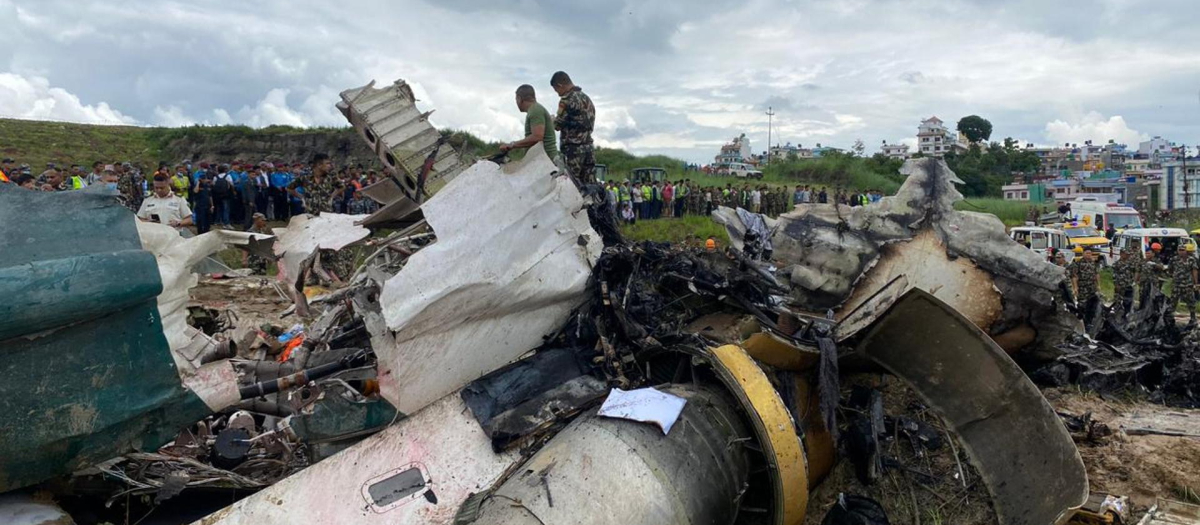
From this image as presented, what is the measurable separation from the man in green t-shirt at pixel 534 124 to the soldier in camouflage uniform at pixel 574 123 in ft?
0.57

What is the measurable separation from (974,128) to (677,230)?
6367 centimetres

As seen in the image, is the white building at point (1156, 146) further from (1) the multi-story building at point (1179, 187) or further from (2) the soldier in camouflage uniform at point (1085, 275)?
(2) the soldier in camouflage uniform at point (1085, 275)

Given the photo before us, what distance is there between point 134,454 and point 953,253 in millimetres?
5064

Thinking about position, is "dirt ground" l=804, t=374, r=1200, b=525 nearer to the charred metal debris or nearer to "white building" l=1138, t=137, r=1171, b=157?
the charred metal debris

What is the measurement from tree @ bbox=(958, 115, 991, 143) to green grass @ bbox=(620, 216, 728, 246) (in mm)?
61110

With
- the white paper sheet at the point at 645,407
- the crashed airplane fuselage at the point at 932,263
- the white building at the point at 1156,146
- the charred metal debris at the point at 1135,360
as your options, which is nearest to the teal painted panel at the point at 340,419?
the white paper sheet at the point at 645,407

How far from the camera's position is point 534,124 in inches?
228

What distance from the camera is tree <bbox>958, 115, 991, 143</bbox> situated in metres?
70.4

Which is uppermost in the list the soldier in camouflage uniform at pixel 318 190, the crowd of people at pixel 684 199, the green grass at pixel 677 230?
the soldier in camouflage uniform at pixel 318 190

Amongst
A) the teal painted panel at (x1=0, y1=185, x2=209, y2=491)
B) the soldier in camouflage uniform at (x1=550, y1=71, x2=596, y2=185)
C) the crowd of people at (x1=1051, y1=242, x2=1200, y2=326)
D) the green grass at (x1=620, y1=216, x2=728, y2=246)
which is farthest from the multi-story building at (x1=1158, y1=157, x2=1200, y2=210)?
the teal painted panel at (x1=0, y1=185, x2=209, y2=491)

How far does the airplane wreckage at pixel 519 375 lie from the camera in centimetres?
329

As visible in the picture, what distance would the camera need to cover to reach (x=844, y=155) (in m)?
40.8

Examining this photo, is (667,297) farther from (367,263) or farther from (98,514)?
(98,514)

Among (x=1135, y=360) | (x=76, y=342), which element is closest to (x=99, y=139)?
(x=76, y=342)
